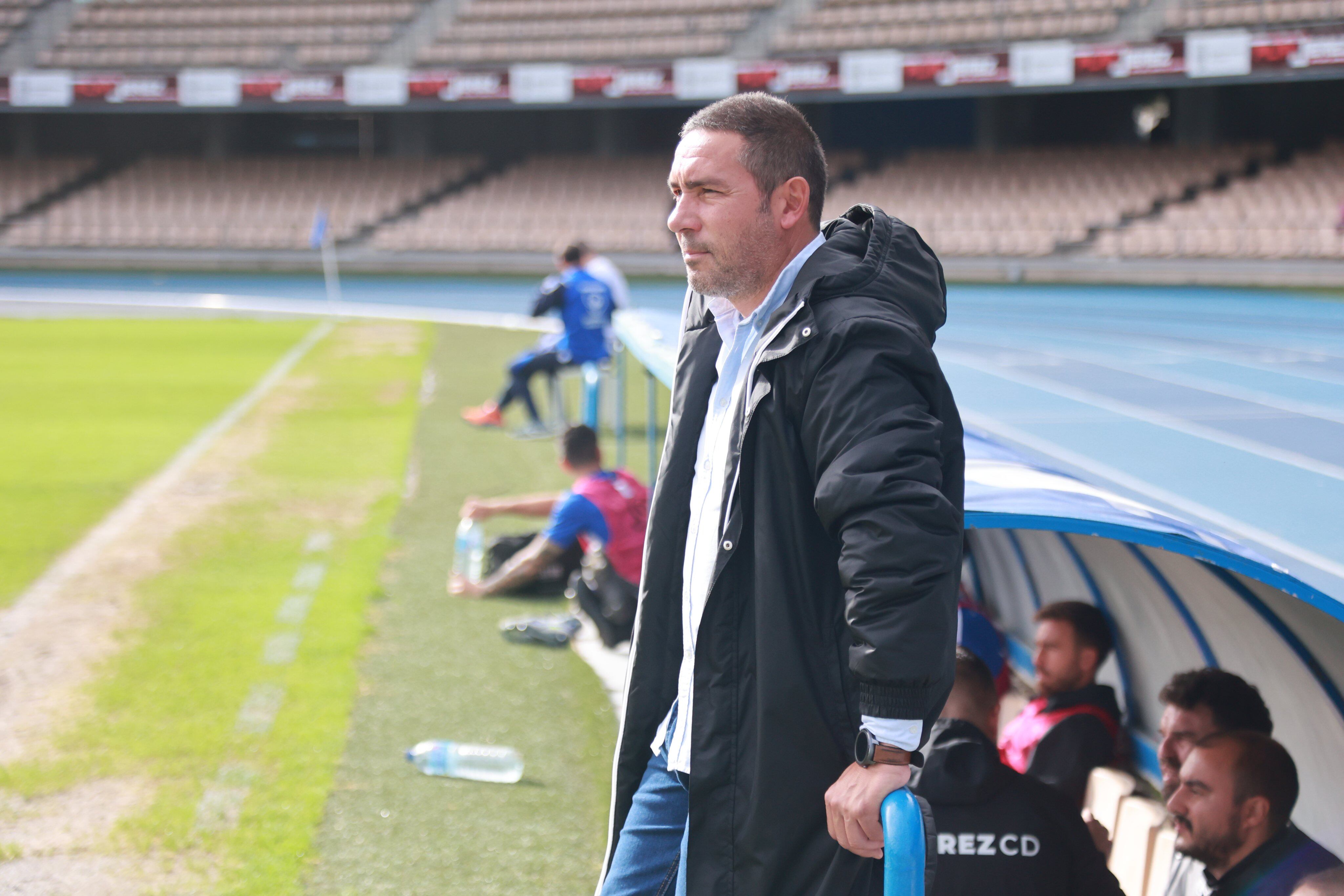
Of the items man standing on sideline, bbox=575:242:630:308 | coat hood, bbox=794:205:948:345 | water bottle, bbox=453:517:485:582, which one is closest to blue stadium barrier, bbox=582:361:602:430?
man standing on sideline, bbox=575:242:630:308

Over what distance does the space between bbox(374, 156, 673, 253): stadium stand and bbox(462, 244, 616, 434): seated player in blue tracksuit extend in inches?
692

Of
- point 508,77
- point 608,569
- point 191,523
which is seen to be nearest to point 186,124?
point 508,77

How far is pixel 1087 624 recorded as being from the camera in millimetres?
3750

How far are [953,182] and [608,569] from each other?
25.4 meters

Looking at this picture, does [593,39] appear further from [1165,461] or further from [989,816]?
[989,816]

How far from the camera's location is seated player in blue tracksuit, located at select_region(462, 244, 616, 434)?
11.0 meters

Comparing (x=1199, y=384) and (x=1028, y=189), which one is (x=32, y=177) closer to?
(x=1028, y=189)

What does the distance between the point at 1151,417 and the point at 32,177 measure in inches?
1248

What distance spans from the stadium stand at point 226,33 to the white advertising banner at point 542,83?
198 inches

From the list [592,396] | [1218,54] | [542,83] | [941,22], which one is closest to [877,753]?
[592,396]

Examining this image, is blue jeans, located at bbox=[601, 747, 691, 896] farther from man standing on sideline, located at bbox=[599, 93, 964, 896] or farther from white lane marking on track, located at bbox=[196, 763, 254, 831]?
white lane marking on track, located at bbox=[196, 763, 254, 831]

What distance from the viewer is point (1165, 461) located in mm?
9711

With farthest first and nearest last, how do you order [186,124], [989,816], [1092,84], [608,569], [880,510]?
[186,124] < [1092,84] < [608,569] < [989,816] < [880,510]

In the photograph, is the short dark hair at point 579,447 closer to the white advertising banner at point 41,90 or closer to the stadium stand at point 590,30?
the stadium stand at point 590,30
